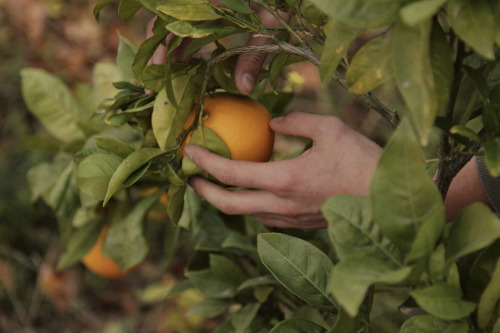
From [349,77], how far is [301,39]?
129 millimetres

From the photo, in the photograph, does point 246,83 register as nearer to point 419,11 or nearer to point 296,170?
point 296,170

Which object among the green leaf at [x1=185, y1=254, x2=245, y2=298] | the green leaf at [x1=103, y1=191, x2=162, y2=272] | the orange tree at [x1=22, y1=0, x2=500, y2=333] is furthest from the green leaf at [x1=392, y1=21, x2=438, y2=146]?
the green leaf at [x1=103, y1=191, x2=162, y2=272]

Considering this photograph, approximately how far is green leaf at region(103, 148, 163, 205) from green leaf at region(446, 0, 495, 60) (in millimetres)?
417

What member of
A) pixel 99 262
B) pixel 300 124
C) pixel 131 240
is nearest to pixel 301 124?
pixel 300 124

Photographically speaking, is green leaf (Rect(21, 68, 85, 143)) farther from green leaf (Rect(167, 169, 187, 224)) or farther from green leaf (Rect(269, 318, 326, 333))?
green leaf (Rect(269, 318, 326, 333))

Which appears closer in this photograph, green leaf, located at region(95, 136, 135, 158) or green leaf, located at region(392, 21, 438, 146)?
green leaf, located at region(392, 21, 438, 146)

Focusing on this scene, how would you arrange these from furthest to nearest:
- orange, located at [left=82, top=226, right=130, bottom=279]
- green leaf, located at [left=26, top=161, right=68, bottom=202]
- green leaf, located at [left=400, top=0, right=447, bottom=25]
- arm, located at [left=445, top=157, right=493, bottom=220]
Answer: orange, located at [left=82, top=226, right=130, bottom=279] < green leaf, located at [left=26, top=161, right=68, bottom=202] < arm, located at [left=445, top=157, right=493, bottom=220] < green leaf, located at [left=400, top=0, right=447, bottom=25]

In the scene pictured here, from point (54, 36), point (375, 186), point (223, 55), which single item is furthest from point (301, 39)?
point (54, 36)

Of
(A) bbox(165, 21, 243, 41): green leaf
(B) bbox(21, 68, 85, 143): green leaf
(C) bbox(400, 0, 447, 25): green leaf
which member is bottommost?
(B) bbox(21, 68, 85, 143): green leaf

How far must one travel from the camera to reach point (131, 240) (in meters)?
1.06

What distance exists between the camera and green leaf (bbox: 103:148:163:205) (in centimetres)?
69

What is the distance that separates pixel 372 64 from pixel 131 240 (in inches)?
27.0

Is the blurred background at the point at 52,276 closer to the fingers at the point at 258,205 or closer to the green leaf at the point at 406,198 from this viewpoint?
the fingers at the point at 258,205

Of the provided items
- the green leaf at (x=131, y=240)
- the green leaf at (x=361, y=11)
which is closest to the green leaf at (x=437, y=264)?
the green leaf at (x=361, y=11)
